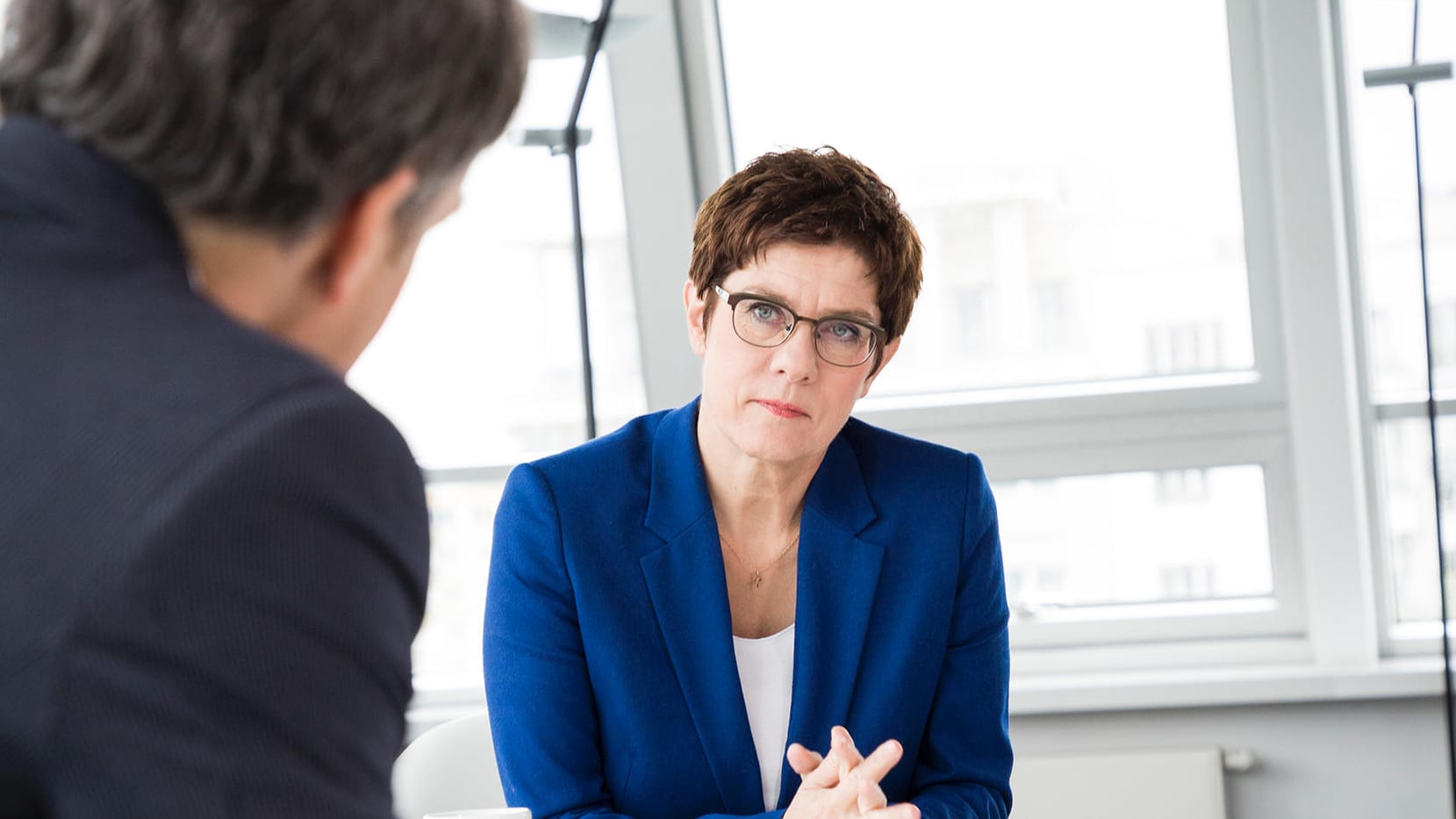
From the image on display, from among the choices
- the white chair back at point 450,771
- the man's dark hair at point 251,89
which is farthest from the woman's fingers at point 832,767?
the man's dark hair at point 251,89

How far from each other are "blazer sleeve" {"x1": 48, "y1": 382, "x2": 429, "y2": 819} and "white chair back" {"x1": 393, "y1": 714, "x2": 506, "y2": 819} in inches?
53.6

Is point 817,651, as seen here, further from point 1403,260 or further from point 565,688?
point 1403,260

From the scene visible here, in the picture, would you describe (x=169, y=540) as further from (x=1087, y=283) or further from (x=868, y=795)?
(x=1087, y=283)

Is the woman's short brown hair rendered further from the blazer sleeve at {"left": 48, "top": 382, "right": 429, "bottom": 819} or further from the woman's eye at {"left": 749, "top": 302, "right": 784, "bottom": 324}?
the blazer sleeve at {"left": 48, "top": 382, "right": 429, "bottom": 819}

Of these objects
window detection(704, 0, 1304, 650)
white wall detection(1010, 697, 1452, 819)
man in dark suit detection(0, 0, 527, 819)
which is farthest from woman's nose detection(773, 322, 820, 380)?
white wall detection(1010, 697, 1452, 819)

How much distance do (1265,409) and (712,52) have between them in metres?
1.51

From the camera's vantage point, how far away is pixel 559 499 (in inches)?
68.7

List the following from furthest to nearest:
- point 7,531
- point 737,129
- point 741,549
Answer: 1. point 737,129
2. point 741,549
3. point 7,531

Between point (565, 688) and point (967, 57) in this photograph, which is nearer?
point (565, 688)

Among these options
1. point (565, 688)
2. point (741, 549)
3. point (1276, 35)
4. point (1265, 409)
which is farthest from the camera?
point (1265, 409)

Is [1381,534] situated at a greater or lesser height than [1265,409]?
lesser

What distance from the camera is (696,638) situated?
1705 millimetres

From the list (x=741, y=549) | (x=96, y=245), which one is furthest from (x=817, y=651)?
(x=96, y=245)

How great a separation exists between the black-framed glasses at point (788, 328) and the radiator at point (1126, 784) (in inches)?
51.6
